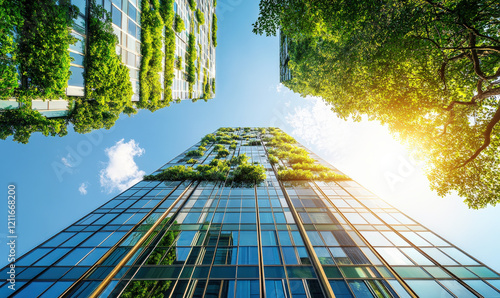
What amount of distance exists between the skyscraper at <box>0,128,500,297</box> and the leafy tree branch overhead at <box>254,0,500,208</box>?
5246mm

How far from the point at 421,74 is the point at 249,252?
16.1 metres

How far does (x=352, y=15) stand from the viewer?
35.6 feet

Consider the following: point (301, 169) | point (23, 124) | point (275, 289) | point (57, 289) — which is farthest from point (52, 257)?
point (301, 169)

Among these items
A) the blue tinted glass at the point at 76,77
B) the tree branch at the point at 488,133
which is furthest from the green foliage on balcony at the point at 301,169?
the blue tinted glass at the point at 76,77

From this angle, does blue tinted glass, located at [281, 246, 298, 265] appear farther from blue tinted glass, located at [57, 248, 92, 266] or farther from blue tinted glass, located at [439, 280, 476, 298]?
blue tinted glass, located at [57, 248, 92, 266]

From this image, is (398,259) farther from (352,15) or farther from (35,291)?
(35,291)

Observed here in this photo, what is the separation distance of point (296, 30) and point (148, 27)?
517 inches

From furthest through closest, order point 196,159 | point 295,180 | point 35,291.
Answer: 1. point 196,159
2. point 295,180
3. point 35,291

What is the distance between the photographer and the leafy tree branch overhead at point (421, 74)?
10.3 metres

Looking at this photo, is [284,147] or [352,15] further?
[284,147]

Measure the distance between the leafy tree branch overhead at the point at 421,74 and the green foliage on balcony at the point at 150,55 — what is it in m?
10.4

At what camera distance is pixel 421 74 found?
12.4 m

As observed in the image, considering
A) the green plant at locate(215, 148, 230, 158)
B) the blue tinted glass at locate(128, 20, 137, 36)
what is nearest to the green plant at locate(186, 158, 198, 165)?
the green plant at locate(215, 148, 230, 158)

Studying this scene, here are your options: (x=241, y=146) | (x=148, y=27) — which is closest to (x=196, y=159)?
(x=241, y=146)
